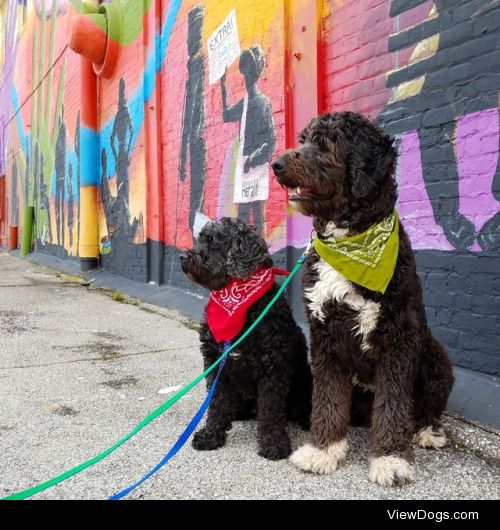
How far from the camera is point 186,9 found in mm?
7250

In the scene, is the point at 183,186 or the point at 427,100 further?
the point at 183,186

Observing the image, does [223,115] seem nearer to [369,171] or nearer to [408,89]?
[408,89]

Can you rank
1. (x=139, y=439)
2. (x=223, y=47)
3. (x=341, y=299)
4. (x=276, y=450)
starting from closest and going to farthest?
(x=341, y=299) → (x=276, y=450) → (x=139, y=439) → (x=223, y=47)

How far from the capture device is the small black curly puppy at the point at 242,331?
2.72 meters

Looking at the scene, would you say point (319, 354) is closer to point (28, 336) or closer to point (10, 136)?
point (28, 336)

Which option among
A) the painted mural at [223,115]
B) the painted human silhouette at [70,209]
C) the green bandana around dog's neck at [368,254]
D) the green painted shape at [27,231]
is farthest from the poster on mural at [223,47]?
the green painted shape at [27,231]

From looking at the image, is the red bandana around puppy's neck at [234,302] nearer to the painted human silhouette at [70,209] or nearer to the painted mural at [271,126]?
the painted mural at [271,126]

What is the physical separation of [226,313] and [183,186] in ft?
16.3

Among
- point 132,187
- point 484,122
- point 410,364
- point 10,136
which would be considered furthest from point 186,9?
point 10,136

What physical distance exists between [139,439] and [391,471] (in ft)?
4.72

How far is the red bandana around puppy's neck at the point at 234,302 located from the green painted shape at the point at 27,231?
654 inches

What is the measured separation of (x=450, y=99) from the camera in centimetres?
352

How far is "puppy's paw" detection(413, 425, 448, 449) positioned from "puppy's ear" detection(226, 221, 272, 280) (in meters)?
1.30

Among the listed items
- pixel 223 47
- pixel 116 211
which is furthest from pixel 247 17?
pixel 116 211
